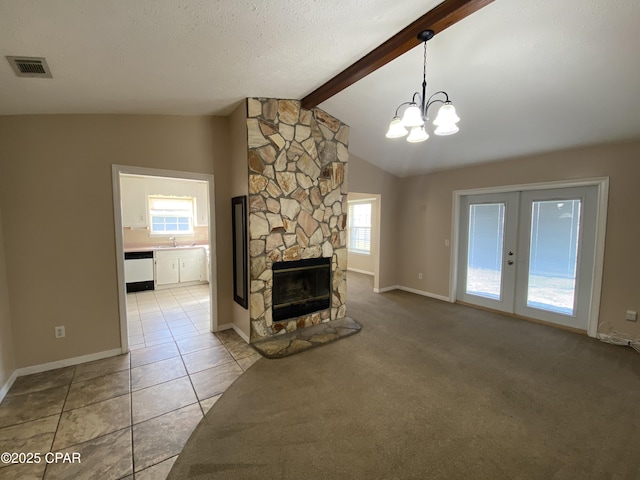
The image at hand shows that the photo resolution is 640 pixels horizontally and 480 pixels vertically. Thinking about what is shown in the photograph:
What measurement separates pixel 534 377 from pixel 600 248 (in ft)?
6.78

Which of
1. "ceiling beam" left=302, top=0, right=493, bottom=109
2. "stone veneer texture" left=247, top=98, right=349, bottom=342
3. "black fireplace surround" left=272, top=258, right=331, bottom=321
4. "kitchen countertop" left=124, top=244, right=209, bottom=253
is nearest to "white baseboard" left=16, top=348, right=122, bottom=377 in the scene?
"stone veneer texture" left=247, top=98, right=349, bottom=342

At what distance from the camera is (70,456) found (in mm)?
1779

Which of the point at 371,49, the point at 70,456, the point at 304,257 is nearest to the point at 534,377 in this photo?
the point at 304,257

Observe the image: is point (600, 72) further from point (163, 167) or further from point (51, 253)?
point (51, 253)

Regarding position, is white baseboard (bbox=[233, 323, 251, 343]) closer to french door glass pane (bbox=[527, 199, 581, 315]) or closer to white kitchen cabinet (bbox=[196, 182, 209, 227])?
white kitchen cabinet (bbox=[196, 182, 209, 227])

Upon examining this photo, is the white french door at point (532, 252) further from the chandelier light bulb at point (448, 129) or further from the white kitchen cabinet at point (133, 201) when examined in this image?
the white kitchen cabinet at point (133, 201)

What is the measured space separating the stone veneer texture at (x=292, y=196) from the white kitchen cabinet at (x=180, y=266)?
134 inches

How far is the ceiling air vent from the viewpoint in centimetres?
175

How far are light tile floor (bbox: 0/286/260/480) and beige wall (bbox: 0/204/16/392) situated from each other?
0.17m

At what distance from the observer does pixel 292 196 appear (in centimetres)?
355

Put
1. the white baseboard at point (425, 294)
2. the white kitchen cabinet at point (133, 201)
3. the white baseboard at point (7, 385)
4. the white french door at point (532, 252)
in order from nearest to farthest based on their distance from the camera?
the white baseboard at point (7, 385) < the white french door at point (532, 252) < the white baseboard at point (425, 294) < the white kitchen cabinet at point (133, 201)

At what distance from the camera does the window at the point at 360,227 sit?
25.0 ft

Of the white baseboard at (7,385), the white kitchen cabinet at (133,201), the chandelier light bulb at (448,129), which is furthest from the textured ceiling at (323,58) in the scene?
the white kitchen cabinet at (133,201)

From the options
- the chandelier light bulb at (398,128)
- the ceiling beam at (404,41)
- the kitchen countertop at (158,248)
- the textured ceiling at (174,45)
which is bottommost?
the kitchen countertop at (158,248)
